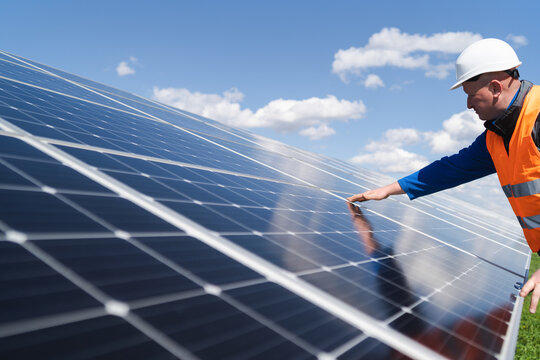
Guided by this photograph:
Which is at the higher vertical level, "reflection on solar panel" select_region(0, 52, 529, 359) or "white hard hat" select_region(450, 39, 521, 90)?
"white hard hat" select_region(450, 39, 521, 90)

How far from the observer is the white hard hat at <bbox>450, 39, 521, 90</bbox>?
4.75 meters

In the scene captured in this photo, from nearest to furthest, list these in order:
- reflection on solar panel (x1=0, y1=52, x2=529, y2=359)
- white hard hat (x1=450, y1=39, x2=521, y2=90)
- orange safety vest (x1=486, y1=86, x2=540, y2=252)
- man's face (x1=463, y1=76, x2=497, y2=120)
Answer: reflection on solar panel (x1=0, y1=52, x2=529, y2=359) < orange safety vest (x1=486, y1=86, x2=540, y2=252) < white hard hat (x1=450, y1=39, x2=521, y2=90) < man's face (x1=463, y1=76, x2=497, y2=120)

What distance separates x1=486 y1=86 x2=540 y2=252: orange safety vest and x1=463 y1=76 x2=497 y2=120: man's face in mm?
367

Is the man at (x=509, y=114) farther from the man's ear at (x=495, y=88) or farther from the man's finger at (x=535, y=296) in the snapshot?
the man's finger at (x=535, y=296)

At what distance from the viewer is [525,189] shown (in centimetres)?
482

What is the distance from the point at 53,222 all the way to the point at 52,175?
3.32 ft

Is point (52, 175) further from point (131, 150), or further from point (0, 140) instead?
point (131, 150)

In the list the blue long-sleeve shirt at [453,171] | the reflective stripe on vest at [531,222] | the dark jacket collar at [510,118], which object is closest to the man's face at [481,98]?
the dark jacket collar at [510,118]

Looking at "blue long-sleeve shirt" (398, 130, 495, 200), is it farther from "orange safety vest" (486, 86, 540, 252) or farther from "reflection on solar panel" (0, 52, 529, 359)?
"reflection on solar panel" (0, 52, 529, 359)

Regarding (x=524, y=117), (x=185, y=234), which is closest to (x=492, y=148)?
(x=524, y=117)

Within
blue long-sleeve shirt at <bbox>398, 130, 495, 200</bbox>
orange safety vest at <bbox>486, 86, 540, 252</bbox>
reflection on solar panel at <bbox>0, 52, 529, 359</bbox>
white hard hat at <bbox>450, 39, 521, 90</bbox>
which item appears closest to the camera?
reflection on solar panel at <bbox>0, 52, 529, 359</bbox>

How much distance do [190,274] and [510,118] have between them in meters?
4.58

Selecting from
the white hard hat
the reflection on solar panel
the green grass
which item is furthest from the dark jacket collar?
the green grass

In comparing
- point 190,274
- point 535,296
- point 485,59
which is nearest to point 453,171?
point 485,59
